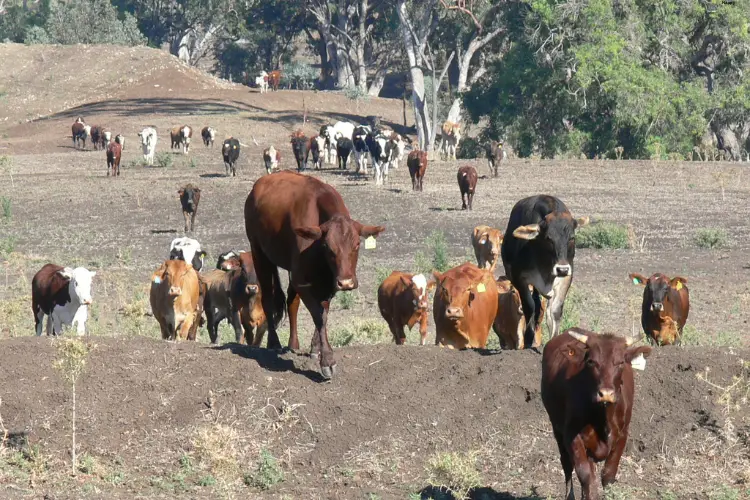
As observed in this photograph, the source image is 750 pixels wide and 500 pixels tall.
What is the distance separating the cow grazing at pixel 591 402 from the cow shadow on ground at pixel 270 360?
9.85ft

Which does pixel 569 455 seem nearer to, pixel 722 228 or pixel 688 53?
pixel 722 228

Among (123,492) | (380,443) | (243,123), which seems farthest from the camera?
(243,123)

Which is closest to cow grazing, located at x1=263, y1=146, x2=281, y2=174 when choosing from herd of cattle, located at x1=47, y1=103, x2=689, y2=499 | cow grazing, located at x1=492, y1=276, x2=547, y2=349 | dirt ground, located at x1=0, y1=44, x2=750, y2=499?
herd of cattle, located at x1=47, y1=103, x2=689, y2=499

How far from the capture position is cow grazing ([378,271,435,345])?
1714cm

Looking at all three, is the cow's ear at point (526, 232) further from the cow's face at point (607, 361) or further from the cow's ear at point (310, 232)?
the cow's face at point (607, 361)

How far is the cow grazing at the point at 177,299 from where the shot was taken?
684 inches

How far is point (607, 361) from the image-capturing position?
8.92 metres

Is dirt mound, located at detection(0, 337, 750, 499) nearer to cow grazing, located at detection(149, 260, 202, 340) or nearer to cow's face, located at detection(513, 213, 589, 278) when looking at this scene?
cow's face, located at detection(513, 213, 589, 278)

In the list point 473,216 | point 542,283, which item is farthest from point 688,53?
point 542,283

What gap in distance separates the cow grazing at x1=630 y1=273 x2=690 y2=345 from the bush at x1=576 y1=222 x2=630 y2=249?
1226 centimetres

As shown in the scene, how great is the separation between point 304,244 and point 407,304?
5431 millimetres

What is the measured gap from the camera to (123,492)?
33.7ft

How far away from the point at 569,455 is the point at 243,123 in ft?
168

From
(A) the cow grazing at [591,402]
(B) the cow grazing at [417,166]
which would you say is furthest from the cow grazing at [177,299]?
(B) the cow grazing at [417,166]
